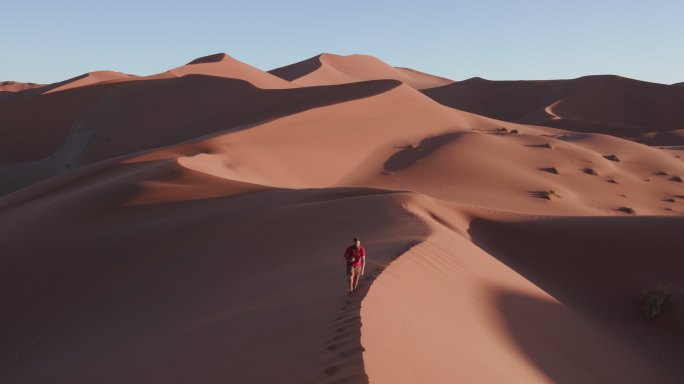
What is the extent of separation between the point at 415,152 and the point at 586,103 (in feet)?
138

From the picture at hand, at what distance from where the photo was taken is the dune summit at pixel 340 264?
621 cm

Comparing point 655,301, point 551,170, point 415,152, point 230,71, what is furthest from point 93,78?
point 655,301

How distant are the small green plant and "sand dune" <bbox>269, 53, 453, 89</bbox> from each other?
70.9 m

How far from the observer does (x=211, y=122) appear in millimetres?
38844

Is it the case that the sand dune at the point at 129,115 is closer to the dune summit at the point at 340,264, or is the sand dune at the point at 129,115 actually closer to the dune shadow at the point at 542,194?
the dune summit at the point at 340,264

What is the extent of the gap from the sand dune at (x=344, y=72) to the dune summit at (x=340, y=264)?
182ft

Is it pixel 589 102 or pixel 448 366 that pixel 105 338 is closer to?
pixel 448 366

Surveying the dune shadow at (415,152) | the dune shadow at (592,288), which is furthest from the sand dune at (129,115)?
the dune shadow at (592,288)

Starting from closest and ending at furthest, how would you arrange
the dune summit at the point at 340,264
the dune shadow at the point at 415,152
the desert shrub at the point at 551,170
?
the dune summit at the point at 340,264 → the dune shadow at the point at 415,152 → the desert shrub at the point at 551,170

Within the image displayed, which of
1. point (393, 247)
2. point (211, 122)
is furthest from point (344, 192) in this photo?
point (211, 122)

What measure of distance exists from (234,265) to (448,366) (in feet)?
18.2

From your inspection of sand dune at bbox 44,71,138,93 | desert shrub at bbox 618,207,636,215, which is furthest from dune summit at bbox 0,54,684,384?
sand dune at bbox 44,71,138,93

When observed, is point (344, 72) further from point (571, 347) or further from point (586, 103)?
point (571, 347)

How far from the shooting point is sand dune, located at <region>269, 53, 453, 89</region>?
93175mm
